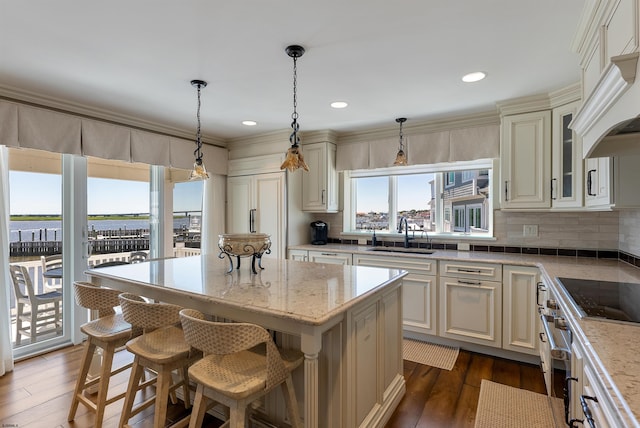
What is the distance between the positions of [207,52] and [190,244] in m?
2.92

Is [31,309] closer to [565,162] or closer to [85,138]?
[85,138]

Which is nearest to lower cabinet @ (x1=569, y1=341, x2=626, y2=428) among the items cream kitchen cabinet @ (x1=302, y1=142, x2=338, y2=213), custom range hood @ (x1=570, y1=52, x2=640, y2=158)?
custom range hood @ (x1=570, y1=52, x2=640, y2=158)

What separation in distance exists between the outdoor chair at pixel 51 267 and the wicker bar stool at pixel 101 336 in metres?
1.56

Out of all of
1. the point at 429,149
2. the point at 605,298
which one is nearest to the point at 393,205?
the point at 429,149

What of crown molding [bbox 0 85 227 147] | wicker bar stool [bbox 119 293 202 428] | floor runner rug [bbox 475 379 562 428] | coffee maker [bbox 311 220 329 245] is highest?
crown molding [bbox 0 85 227 147]

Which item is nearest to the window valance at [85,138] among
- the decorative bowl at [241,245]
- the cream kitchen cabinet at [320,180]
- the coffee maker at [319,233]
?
the cream kitchen cabinet at [320,180]

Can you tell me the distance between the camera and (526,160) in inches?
114

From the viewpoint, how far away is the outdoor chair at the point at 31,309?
2986 millimetres

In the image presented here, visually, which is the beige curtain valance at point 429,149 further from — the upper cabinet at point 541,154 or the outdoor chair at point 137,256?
the outdoor chair at point 137,256

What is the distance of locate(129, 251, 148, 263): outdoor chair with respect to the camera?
374 centimetres

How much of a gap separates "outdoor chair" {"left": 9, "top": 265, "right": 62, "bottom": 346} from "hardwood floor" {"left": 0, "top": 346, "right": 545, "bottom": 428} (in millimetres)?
266

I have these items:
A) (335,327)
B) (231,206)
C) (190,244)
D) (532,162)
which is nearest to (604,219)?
(532,162)

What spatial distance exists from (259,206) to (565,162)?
3.20 metres

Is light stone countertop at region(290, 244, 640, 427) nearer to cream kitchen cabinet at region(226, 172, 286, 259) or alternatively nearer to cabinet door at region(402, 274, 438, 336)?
cabinet door at region(402, 274, 438, 336)
